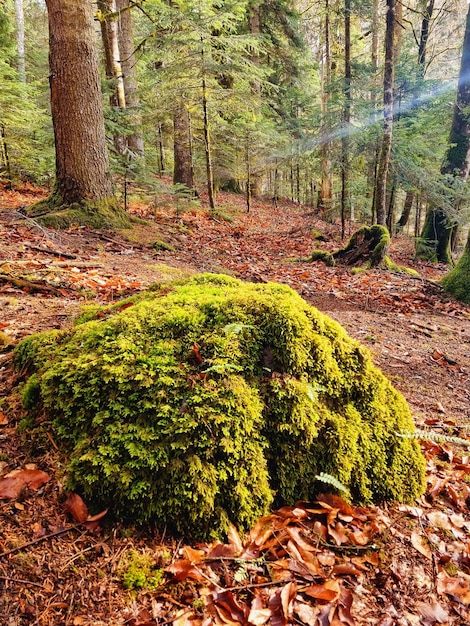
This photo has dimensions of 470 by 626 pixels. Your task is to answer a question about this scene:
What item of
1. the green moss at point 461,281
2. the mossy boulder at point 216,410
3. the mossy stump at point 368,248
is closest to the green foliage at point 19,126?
the mossy stump at point 368,248

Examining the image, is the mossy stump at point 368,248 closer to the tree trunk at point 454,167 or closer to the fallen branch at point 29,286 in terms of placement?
the tree trunk at point 454,167

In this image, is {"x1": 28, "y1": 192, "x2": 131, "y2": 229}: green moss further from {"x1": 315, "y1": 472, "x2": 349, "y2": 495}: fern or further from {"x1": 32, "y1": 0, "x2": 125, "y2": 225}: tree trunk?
{"x1": 315, "y1": 472, "x2": 349, "y2": 495}: fern

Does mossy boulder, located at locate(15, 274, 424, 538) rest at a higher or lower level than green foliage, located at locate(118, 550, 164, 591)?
higher

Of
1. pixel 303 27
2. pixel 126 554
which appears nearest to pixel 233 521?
pixel 126 554

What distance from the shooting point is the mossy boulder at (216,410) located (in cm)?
159

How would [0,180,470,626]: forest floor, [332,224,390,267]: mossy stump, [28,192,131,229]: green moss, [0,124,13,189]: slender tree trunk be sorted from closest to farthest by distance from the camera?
[0,180,470,626]: forest floor
[28,192,131,229]: green moss
[332,224,390,267]: mossy stump
[0,124,13,189]: slender tree trunk

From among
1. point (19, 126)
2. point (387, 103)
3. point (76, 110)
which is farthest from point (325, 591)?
point (19, 126)

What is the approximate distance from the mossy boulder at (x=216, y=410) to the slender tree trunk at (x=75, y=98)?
5992 millimetres

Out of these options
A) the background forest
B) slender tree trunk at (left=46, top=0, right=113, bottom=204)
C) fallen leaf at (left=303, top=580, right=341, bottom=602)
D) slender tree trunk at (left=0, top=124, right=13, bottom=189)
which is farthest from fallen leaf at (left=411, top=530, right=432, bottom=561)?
slender tree trunk at (left=0, top=124, right=13, bottom=189)

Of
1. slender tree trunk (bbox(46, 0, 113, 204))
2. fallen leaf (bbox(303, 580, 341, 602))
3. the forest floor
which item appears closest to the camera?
the forest floor

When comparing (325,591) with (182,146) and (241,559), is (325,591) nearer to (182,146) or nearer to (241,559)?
(241,559)

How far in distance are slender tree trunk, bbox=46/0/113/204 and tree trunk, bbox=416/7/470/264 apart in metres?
9.68

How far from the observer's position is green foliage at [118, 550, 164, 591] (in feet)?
4.51

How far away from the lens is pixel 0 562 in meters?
1.32
